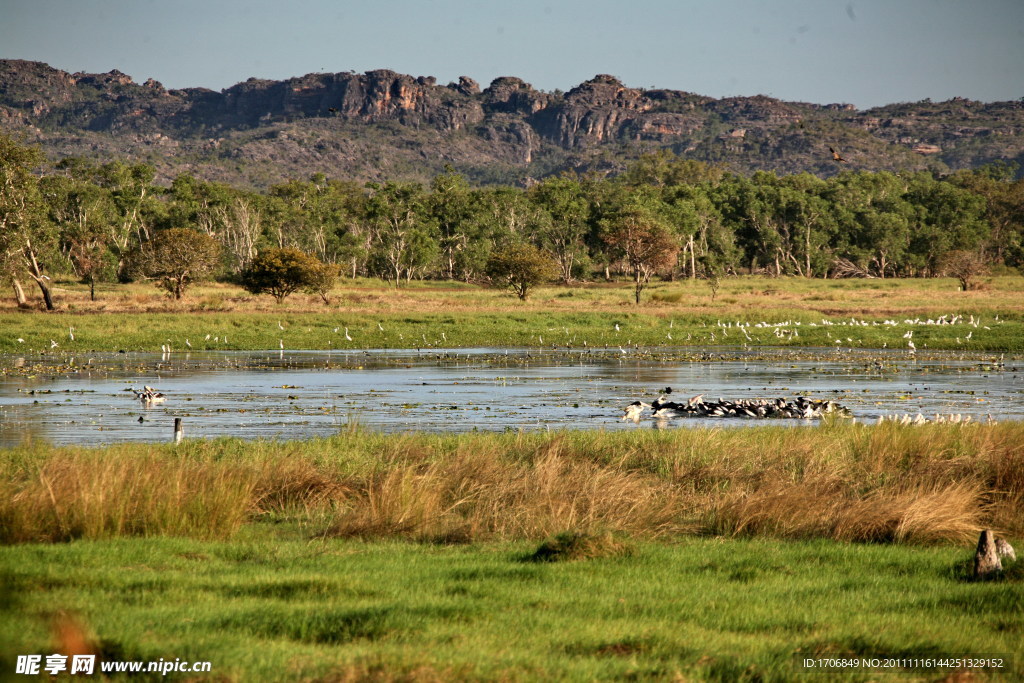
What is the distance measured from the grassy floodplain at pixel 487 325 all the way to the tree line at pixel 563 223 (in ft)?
130

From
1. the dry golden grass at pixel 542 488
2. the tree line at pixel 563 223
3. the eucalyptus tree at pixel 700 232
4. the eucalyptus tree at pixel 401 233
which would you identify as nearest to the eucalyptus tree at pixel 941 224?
the tree line at pixel 563 223

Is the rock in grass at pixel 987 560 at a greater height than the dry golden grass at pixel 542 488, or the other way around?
the rock in grass at pixel 987 560

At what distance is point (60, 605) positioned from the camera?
7.34m

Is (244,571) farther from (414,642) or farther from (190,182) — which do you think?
(190,182)

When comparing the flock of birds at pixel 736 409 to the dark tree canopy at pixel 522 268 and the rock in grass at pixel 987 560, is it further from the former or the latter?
the dark tree canopy at pixel 522 268

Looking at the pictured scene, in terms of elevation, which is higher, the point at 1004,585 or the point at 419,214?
the point at 419,214

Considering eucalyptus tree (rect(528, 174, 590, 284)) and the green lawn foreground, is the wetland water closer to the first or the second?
the green lawn foreground

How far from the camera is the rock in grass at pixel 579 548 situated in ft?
31.8

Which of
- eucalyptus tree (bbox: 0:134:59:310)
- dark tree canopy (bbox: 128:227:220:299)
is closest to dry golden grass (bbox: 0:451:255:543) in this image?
eucalyptus tree (bbox: 0:134:59:310)

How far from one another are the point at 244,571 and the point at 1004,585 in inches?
257

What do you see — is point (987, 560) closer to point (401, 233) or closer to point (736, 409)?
point (736, 409)

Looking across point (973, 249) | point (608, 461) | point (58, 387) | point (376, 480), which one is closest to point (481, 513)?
→ point (376, 480)

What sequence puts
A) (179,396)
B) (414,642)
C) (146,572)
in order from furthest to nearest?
(179,396), (146,572), (414,642)

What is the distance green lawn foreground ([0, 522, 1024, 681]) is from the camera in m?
6.59
